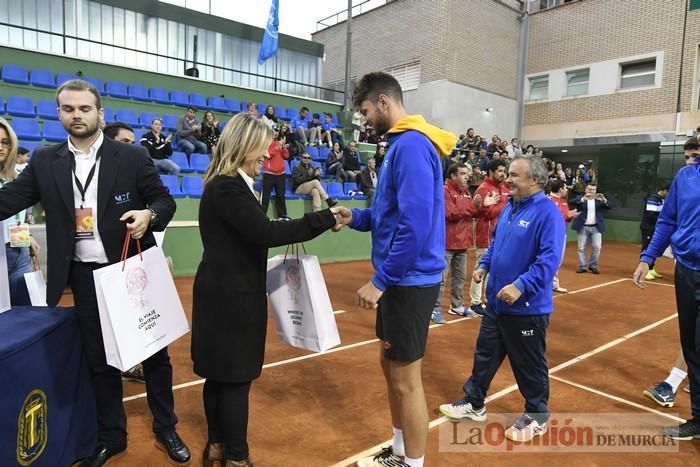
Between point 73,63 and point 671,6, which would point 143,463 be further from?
point 671,6

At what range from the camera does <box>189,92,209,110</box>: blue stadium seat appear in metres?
13.7

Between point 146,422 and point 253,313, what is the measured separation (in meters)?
1.54

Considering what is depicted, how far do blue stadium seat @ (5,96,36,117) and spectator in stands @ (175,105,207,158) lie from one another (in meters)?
2.97

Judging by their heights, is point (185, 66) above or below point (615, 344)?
above

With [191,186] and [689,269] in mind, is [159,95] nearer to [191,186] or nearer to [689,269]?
[191,186]

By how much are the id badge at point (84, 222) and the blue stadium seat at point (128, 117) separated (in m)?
9.62

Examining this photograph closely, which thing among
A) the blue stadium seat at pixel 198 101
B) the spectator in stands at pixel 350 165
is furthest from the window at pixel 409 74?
the blue stadium seat at pixel 198 101

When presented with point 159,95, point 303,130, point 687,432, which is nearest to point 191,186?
point 303,130

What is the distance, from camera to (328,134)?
540 inches

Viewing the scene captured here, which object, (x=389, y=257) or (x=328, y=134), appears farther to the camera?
(x=328, y=134)

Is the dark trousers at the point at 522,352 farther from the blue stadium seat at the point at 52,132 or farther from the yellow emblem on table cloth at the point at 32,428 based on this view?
the blue stadium seat at the point at 52,132

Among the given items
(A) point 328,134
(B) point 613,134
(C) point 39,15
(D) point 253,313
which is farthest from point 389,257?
(B) point 613,134

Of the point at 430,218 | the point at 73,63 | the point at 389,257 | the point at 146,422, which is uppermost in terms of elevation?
the point at 73,63

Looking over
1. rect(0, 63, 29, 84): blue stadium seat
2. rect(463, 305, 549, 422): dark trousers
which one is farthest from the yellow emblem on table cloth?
rect(0, 63, 29, 84): blue stadium seat
